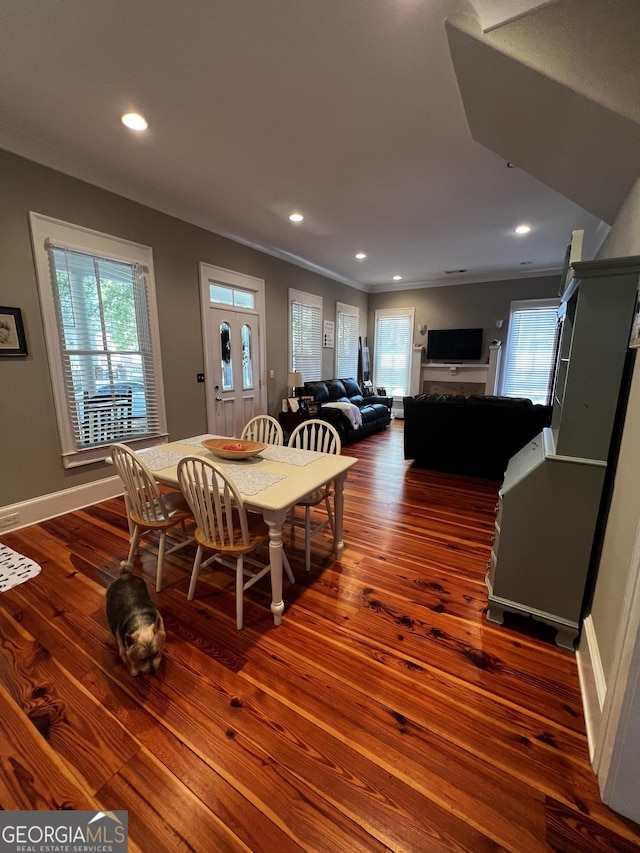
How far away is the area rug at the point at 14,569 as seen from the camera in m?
2.17

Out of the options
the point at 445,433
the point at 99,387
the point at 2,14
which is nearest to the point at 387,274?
the point at 445,433

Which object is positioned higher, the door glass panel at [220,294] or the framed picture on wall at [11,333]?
the door glass panel at [220,294]

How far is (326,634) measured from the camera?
1.80 m

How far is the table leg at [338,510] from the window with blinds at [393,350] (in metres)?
5.80

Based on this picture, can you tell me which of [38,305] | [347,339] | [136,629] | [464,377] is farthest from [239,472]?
[464,377]

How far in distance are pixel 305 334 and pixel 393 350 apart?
2.68 metres

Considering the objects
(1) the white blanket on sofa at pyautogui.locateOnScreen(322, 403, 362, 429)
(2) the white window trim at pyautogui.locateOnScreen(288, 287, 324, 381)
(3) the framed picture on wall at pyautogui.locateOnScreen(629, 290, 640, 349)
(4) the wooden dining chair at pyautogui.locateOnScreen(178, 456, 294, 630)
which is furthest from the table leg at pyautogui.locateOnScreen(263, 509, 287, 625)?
(2) the white window trim at pyautogui.locateOnScreen(288, 287, 324, 381)

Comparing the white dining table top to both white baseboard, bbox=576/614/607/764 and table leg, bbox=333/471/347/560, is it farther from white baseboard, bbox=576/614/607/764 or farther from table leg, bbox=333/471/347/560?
white baseboard, bbox=576/614/607/764

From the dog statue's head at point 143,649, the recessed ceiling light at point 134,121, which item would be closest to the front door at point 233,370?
the recessed ceiling light at point 134,121

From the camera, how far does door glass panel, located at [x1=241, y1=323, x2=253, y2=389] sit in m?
4.72

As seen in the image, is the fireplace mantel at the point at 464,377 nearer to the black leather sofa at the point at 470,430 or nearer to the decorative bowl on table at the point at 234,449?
the black leather sofa at the point at 470,430

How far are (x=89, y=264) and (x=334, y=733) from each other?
3.71 meters

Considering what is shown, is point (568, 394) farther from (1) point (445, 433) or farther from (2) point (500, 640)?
(1) point (445, 433)

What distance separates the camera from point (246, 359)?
15.7 feet
